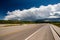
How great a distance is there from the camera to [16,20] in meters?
198
